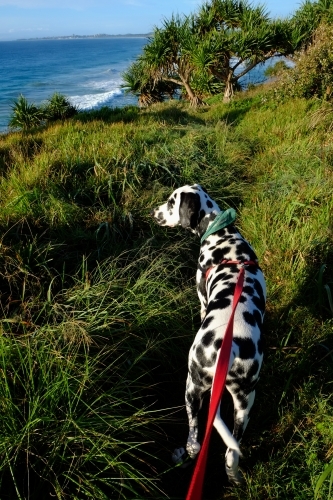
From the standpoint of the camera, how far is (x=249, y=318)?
2.18 metres

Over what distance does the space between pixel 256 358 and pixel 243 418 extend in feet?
1.17

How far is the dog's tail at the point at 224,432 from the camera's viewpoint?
1.92 m

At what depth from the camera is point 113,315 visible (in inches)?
112

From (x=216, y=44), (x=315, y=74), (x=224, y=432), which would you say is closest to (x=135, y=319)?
(x=224, y=432)

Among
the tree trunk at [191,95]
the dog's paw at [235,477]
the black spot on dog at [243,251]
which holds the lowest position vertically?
the dog's paw at [235,477]

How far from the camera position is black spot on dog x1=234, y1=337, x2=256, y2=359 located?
6.57ft

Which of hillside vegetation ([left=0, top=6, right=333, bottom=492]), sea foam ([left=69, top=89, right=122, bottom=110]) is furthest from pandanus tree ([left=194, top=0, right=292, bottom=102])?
sea foam ([left=69, top=89, right=122, bottom=110])

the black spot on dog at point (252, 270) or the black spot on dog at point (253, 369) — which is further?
the black spot on dog at point (252, 270)

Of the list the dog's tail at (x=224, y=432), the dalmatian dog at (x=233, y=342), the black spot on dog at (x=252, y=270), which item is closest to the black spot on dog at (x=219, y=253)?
the dalmatian dog at (x=233, y=342)

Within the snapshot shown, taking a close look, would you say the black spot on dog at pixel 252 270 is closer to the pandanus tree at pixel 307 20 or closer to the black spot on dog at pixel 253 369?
the black spot on dog at pixel 253 369

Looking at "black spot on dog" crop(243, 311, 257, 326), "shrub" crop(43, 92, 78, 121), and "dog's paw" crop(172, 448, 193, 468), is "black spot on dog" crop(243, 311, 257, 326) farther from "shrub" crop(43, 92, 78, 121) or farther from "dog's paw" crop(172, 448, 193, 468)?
"shrub" crop(43, 92, 78, 121)

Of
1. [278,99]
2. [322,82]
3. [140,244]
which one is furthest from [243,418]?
[278,99]

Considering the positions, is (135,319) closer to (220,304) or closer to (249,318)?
(220,304)

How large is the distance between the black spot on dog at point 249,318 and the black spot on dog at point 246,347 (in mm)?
124
